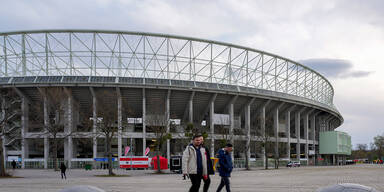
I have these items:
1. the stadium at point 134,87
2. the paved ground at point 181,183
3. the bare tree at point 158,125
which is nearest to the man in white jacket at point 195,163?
the paved ground at point 181,183

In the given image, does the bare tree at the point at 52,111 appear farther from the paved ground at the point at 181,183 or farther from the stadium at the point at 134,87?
the paved ground at the point at 181,183

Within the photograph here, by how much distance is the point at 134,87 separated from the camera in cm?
5838

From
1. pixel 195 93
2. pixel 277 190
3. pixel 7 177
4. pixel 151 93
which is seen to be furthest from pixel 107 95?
pixel 277 190

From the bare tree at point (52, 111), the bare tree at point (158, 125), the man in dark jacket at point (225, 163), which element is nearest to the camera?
the man in dark jacket at point (225, 163)

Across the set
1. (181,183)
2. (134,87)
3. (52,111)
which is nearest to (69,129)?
(52,111)

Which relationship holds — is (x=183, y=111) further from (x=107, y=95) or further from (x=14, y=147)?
(x=14, y=147)

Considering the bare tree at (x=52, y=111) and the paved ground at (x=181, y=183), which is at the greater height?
the bare tree at (x=52, y=111)

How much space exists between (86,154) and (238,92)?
28.8 meters

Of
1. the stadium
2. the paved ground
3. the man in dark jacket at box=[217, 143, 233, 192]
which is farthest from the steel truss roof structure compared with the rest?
the man in dark jacket at box=[217, 143, 233, 192]

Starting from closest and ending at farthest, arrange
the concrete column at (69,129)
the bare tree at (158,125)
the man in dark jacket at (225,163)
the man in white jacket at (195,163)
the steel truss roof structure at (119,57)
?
the man in white jacket at (195,163), the man in dark jacket at (225,163), the bare tree at (158,125), the concrete column at (69,129), the steel truss roof structure at (119,57)

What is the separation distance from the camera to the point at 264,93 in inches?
2653

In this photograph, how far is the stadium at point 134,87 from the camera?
57875 mm

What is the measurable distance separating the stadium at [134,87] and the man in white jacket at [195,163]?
45223 mm

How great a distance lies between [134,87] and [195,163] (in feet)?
160
